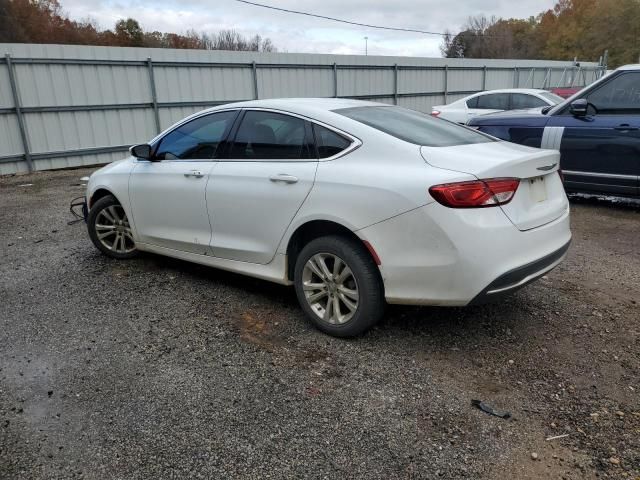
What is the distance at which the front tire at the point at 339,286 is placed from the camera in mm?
3178

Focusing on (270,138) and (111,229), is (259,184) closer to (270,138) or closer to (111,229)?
(270,138)

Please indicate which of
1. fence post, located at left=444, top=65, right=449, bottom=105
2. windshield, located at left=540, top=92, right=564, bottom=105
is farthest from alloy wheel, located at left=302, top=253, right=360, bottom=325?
fence post, located at left=444, top=65, right=449, bottom=105

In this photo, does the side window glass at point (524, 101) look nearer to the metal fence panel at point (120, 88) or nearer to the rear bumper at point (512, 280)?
the metal fence panel at point (120, 88)

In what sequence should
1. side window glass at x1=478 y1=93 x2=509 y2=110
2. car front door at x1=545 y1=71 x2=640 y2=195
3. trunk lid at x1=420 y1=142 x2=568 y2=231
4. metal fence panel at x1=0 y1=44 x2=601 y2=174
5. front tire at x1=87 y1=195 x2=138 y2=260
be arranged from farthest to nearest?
side window glass at x1=478 y1=93 x2=509 y2=110 → metal fence panel at x1=0 y1=44 x2=601 y2=174 → car front door at x1=545 y1=71 x2=640 y2=195 → front tire at x1=87 y1=195 x2=138 y2=260 → trunk lid at x1=420 y1=142 x2=568 y2=231

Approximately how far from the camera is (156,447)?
2432 millimetres

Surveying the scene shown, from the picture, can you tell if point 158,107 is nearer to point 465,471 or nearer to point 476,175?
point 476,175

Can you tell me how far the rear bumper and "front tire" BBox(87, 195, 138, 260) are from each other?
3324mm

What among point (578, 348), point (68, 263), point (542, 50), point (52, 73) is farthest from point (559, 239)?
point (542, 50)

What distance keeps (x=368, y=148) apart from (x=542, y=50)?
7582 cm

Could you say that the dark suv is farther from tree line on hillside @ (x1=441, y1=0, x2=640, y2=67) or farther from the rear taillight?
tree line on hillside @ (x1=441, y1=0, x2=640, y2=67)

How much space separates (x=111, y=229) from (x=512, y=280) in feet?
12.2

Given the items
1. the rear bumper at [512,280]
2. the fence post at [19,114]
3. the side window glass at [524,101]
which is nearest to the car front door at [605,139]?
the rear bumper at [512,280]

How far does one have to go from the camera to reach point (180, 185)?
4238 millimetres

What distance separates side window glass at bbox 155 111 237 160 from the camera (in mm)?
4125
